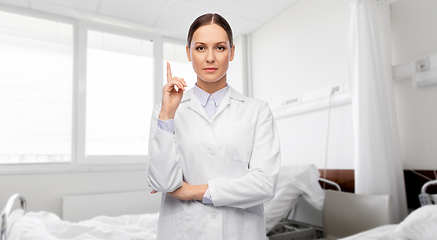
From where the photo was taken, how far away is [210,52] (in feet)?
2.87

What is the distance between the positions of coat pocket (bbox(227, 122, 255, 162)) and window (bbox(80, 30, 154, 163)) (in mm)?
3157

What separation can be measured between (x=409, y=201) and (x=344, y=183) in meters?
0.52

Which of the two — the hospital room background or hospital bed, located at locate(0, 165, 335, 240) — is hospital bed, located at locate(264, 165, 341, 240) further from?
the hospital room background

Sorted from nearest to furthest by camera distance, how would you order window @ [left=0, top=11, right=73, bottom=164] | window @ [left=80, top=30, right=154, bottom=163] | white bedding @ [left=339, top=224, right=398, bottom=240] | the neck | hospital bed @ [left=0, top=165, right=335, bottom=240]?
the neck
white bedding @ [left=339, top=224, right=398, bottom=240]
hospital bed @ [left=0, top=165, right=335, bottom=240]
window @ [left=0, top=11, right=73, bottom=164]
window @ [left=80, top=30, right=154, bottom=163]

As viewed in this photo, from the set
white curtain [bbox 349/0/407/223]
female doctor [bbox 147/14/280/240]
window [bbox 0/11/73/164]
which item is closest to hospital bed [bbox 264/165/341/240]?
white curtain [bbox 349/0/407/223]

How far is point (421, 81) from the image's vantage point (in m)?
2.27

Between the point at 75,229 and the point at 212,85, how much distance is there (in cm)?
180

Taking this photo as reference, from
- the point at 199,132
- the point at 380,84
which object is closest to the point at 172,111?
the point at 199,132

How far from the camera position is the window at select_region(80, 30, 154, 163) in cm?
376

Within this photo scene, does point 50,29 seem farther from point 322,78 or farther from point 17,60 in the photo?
point 322,78

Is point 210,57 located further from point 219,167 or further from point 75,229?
point 75,229

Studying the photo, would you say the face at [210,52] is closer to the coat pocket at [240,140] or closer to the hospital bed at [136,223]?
the coat pocket at [240,140]

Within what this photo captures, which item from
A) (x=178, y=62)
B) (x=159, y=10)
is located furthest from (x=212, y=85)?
(x=178, y=62)

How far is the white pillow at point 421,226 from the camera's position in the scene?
1500 millimetres
